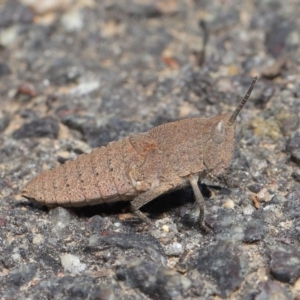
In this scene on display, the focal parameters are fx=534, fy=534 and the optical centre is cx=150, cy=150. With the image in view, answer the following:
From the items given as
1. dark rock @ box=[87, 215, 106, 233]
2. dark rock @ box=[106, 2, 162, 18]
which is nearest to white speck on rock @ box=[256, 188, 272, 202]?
dark rock @ box=[87, 215, 106, 233]

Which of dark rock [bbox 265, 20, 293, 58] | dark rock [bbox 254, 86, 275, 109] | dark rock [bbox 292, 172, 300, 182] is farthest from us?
dark rock [bbox 265, 20, 293, 58]

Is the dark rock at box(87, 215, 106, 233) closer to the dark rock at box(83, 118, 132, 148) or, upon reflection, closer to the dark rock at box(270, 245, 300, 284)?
the dark rock at box(83, 118, 132, 148)

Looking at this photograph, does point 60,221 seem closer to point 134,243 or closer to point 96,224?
point 96,224

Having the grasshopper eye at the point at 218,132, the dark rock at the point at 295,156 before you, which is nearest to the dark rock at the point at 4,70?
the grasshopper eye at the point at 218,132

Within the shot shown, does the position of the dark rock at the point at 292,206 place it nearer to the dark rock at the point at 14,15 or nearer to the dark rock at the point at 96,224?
the dark rock at the point at 96,224

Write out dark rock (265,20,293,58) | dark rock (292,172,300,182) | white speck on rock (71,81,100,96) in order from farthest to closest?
dark rock (265,20,293,58)
white speck on rock (71,81,100,96)
dark rock (292,172,300,182)

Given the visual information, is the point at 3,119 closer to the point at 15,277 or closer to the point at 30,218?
the point at 30,218
